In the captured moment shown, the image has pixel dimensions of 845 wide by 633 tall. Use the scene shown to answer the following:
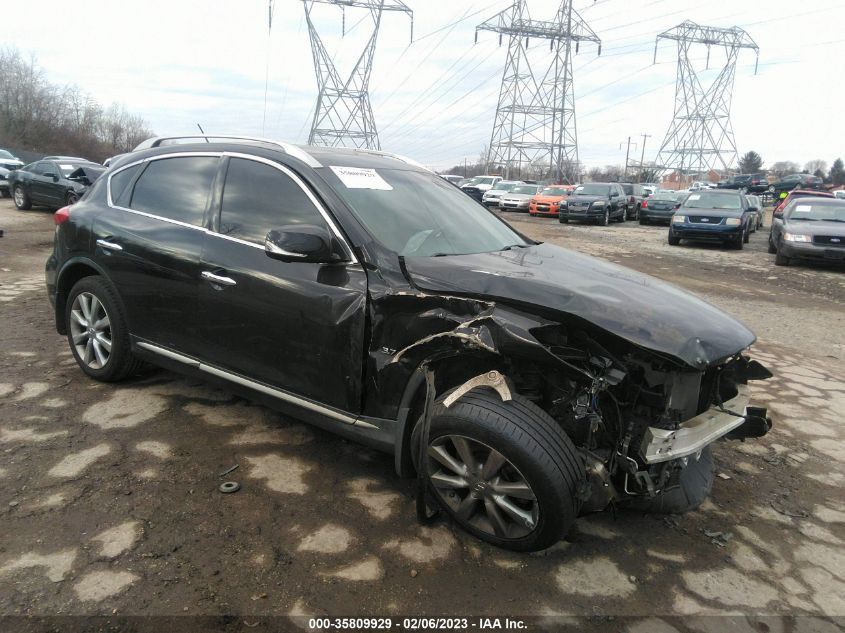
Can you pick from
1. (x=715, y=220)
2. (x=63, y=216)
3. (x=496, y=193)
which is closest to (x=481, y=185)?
(x=496, y=193)

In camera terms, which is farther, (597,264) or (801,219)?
(801,219)

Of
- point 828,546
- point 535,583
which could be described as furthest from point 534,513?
point 828,546

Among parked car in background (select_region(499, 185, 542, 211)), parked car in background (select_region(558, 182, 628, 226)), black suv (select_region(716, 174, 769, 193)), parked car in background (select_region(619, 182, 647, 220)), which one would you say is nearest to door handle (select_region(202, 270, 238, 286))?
parked car in background (select_region(558, 182, 628, 226))

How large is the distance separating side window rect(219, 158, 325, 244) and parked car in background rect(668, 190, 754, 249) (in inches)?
583

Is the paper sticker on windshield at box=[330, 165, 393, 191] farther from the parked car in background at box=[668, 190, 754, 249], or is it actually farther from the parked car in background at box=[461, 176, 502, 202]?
the parked car in background at box=[461, 176, 502, 202]

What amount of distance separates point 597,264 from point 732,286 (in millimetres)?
8063

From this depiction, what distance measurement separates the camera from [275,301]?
119 inches

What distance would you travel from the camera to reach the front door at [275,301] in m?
2.84

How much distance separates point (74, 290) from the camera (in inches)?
163

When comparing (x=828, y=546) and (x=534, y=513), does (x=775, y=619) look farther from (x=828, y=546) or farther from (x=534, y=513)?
(x=534, y=513)

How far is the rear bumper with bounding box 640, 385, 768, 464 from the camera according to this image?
92.7 inches

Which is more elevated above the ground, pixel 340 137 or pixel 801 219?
pixel 340 137

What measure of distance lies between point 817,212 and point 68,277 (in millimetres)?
14113

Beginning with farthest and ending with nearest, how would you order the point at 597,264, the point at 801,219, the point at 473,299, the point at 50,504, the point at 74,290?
1. the point at 801,219
2. the point at 74,290
3. the point at 597,264
4. the point at 50,504
5. the point at 473,299
